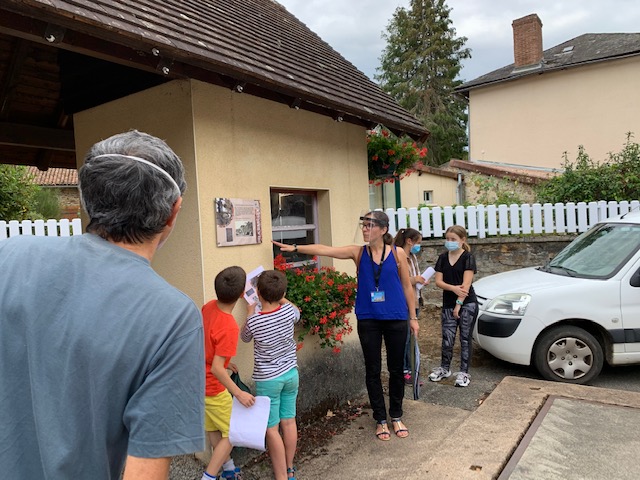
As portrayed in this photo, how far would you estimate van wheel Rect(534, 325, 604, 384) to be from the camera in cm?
560

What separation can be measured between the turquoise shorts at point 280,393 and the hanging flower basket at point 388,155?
3403 mm

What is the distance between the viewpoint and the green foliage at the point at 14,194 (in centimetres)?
1334

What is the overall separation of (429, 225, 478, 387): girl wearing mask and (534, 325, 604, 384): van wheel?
34.8 inches

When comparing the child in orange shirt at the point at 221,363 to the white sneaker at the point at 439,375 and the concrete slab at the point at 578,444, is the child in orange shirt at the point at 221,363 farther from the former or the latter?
the white sneaker at the point at 439,375

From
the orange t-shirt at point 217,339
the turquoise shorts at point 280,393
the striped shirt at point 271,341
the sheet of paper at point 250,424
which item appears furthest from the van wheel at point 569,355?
the orange t-shirt at point 217,339

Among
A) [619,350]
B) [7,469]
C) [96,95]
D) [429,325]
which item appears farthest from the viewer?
[429,325]

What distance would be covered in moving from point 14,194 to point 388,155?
12074 millimetres

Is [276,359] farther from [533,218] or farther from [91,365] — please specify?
[533,218]

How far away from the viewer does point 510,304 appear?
5.80 meters

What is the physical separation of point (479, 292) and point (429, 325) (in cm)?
206

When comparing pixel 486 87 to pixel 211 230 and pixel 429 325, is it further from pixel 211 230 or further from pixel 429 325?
pixel 211 230

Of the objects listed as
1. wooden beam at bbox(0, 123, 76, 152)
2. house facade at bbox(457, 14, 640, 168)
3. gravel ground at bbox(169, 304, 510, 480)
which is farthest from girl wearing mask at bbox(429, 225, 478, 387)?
house facade at bbox(457, 14, 640, 168)

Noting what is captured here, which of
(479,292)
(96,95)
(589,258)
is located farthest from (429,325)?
(96,95)

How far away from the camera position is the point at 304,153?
4.83m
